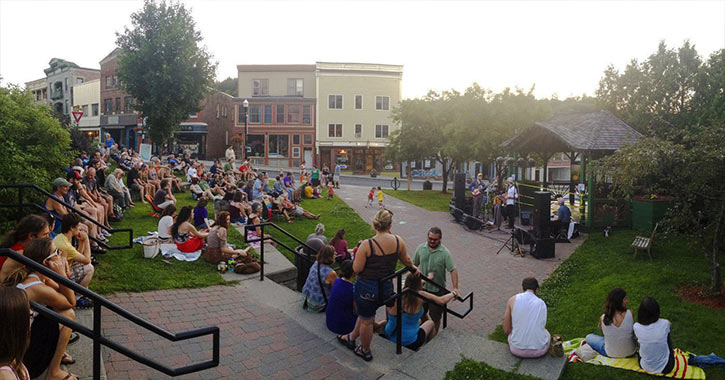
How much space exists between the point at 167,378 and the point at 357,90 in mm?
46739

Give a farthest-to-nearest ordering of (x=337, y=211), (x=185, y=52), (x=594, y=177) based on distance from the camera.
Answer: (x=185, y=52) → (x=337, y=211) → (x=594, y=177)

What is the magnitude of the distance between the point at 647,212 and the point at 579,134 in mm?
4132

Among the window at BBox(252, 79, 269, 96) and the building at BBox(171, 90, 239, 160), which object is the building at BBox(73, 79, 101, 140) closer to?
the building at BBox(171, 90, 239, 160)

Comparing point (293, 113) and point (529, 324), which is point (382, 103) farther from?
point (529, 324)

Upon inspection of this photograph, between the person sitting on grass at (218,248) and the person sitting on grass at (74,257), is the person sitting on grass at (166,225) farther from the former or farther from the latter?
the person sitting on grass at (74,257)

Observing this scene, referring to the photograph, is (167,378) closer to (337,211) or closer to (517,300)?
(517,300)

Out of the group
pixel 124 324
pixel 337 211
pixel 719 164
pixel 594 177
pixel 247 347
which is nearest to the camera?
pixel 247 347

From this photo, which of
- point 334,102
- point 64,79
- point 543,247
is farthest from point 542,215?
point 64,79

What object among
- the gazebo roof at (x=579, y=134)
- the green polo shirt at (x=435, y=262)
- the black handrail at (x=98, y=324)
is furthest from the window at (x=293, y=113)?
the black handrail at (x=98, y=324)

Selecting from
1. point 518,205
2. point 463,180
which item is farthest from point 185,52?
point 518,205

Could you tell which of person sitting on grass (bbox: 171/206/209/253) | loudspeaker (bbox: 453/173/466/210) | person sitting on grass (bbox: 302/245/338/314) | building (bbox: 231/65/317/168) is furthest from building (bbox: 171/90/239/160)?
person sitting on grass (bbox: 302/245/338/314)

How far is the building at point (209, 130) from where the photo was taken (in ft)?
166

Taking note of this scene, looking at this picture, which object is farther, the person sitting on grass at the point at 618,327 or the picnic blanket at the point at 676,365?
the person sitting on grass at the point at 618,327

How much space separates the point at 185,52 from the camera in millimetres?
27031
